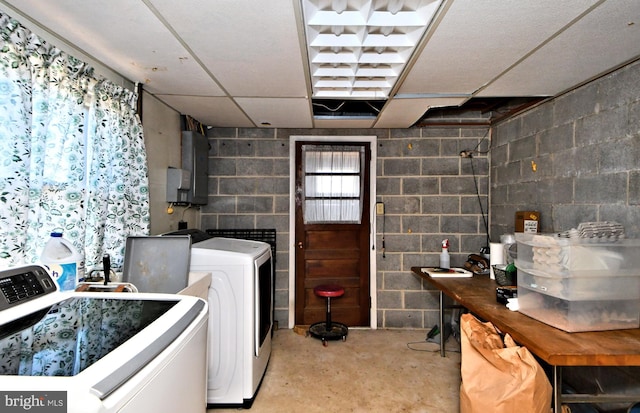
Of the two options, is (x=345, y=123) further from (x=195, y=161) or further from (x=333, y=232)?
(x=195, y=161)

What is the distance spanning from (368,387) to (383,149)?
7.51 ft

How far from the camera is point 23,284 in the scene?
3.91 feet

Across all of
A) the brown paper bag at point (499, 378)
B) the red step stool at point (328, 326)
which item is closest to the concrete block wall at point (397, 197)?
the red step stool at point (328, 326)

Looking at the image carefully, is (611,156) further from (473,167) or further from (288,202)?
(288,202)

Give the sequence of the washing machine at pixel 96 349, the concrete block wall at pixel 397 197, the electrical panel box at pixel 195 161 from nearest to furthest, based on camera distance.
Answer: the washing machine at pixel 96 349 < the electrical panel box at pixel 195 161 < the concrete block wall at pixel 397 197

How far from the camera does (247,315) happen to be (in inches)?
86.7

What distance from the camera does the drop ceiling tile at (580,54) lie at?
1.44 meters

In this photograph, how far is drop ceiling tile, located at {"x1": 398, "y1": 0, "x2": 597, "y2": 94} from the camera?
4.49 feet

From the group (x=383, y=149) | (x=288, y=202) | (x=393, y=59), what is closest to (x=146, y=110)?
(x=288, y=202)

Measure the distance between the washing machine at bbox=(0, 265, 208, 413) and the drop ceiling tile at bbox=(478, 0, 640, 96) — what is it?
83.0 inches

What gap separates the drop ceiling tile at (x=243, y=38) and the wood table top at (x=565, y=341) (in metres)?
1.81

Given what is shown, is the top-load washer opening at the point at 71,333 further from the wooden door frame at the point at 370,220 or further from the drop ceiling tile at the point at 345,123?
the drop ceiling tile at the point at 345,123

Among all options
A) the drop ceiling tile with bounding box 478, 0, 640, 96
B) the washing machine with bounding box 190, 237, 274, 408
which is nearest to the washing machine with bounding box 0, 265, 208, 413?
the washing machine with bounding box 190, 237, 274, 408

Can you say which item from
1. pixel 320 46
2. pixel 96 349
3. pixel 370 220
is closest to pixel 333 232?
pixel 370 220
